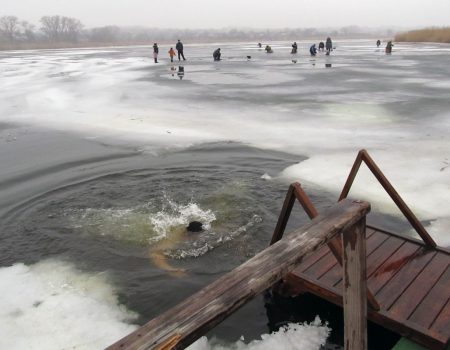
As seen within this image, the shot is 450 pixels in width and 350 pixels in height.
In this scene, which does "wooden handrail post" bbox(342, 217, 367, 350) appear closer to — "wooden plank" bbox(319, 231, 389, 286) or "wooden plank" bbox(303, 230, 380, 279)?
"wooden plank" bbox(319, 231, 389, 286)

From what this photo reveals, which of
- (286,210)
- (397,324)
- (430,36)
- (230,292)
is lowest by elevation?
(397,324)

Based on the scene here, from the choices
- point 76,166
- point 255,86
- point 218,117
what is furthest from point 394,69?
point 76,166

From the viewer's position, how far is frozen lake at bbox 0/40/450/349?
13.1 ft

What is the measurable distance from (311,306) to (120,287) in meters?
1.88

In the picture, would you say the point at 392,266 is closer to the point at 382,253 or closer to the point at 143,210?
the point at 382,253

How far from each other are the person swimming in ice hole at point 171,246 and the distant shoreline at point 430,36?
4789 centimetres

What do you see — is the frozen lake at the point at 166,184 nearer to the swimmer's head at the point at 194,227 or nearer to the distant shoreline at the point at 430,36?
the swimmer's head at the point at 194,227

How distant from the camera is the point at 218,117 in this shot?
36.4 feet

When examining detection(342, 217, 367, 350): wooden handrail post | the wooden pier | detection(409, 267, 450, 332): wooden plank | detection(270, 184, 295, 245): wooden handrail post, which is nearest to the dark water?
detection(270, 184, 295, 245): wooden handrail post

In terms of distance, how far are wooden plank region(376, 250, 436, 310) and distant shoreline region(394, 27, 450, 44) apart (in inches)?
1894

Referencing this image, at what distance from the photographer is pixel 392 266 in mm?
3617

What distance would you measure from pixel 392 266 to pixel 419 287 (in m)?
0.32

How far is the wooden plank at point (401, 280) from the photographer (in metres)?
3.22

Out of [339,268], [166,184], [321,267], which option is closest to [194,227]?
[166,184]
